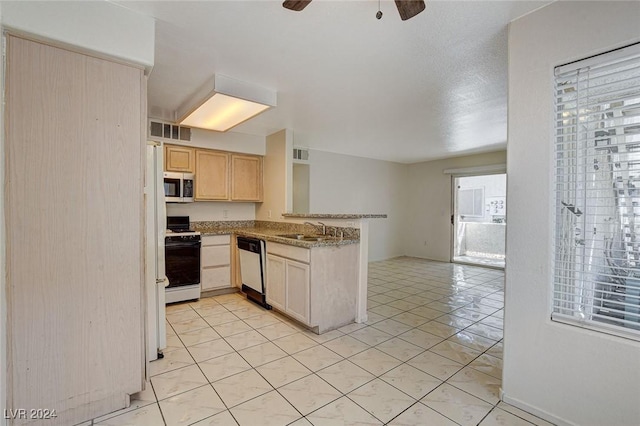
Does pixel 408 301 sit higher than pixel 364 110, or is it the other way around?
pixel 364 110

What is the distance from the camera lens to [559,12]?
164cm

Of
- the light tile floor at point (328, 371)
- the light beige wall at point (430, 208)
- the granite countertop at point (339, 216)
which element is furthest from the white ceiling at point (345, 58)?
the light beige wall at point (430, 208)

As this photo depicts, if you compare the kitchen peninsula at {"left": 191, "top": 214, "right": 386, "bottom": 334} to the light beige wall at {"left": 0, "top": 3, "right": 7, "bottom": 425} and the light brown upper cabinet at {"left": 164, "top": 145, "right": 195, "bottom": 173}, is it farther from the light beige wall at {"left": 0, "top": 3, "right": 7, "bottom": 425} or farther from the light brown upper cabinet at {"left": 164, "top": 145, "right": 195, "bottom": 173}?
the light beige wall at {"left": 0, "top": 3, "right": 7, "bottom": 425}

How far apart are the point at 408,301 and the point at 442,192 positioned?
378 centimetres

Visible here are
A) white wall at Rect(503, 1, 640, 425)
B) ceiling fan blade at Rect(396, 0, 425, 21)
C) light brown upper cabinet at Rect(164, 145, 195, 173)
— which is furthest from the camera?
light brown upper cabinet at Rect(164, 145, 195, 173)

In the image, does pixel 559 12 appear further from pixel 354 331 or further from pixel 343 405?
pixel 354 331

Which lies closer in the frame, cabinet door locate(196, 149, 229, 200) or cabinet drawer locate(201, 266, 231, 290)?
cabinet drawer locate(201, 266, 231, 290)

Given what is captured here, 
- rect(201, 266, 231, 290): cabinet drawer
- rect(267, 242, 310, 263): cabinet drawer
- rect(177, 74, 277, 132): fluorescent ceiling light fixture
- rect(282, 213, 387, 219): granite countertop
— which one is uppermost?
rect(177, 74, 277, 132): fluorescent ceiling light fixture

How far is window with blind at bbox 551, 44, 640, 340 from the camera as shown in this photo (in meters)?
1.47

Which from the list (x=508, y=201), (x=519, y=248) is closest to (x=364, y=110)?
(x=508, y=201)

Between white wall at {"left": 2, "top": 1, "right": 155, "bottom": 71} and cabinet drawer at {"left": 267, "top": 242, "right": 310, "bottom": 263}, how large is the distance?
78.3 inches

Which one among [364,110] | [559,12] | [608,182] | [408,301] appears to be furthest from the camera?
[408,301]

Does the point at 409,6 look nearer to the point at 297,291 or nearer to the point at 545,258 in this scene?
the point at 545,258

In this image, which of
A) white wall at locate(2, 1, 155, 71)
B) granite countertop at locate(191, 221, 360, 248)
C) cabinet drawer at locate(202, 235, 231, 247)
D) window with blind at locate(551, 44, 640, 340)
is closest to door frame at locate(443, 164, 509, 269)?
granite countertop at locate(191, 221, 360, 248)
